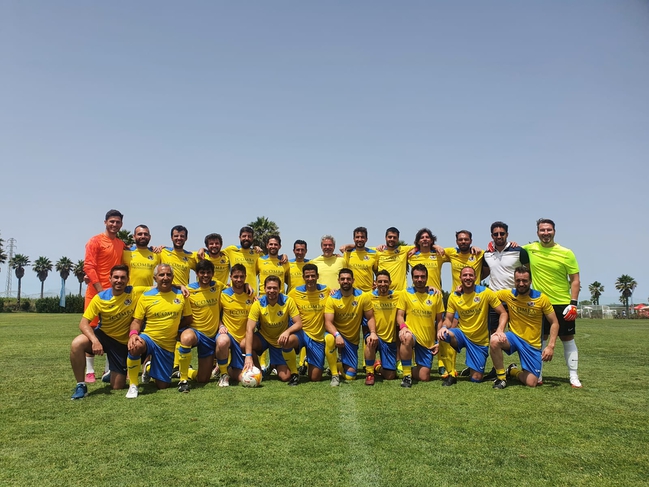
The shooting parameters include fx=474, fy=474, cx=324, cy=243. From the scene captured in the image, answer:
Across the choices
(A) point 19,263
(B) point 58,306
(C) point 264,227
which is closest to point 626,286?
(C) point 264,227

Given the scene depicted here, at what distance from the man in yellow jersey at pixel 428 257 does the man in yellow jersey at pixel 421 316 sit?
63 cm

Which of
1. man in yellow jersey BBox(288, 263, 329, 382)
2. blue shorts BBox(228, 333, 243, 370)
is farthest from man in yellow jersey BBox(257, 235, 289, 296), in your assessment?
blue shorts BBox(228, 333, 243, 370)

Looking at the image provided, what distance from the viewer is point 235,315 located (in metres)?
6.48

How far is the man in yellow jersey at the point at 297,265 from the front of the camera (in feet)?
24.3

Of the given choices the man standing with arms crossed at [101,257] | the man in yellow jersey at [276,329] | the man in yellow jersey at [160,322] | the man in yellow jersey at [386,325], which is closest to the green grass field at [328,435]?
the man in yellow jersey at [160,322]

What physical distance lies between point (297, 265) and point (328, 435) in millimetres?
3847

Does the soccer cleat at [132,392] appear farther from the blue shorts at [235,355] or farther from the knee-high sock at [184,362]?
the blue shorts at [235,355]

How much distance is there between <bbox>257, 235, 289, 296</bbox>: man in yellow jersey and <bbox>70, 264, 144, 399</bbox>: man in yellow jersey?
206 cm

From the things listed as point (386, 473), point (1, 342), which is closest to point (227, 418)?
point (386, 473)

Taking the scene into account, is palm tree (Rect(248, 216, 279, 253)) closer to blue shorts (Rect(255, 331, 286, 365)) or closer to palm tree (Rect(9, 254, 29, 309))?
blue shorts (Rect(255, 331, 286, 365))

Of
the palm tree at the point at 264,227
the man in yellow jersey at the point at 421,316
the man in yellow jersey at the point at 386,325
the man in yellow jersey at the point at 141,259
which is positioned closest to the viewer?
the man in yellow jersey at the point at 421,316

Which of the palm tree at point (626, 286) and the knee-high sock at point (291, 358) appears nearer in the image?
the knee-high sock at point (291, 358)

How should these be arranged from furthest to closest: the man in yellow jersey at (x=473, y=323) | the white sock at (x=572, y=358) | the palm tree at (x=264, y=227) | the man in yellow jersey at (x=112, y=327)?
the palm tree at (x=264, y=227), the man in yellow jersey at (x=473, y=323), the white sock at (x=572, y=358), the man in yellow jersey at (x=112, y=327)

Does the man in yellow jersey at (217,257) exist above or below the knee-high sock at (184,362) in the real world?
above
